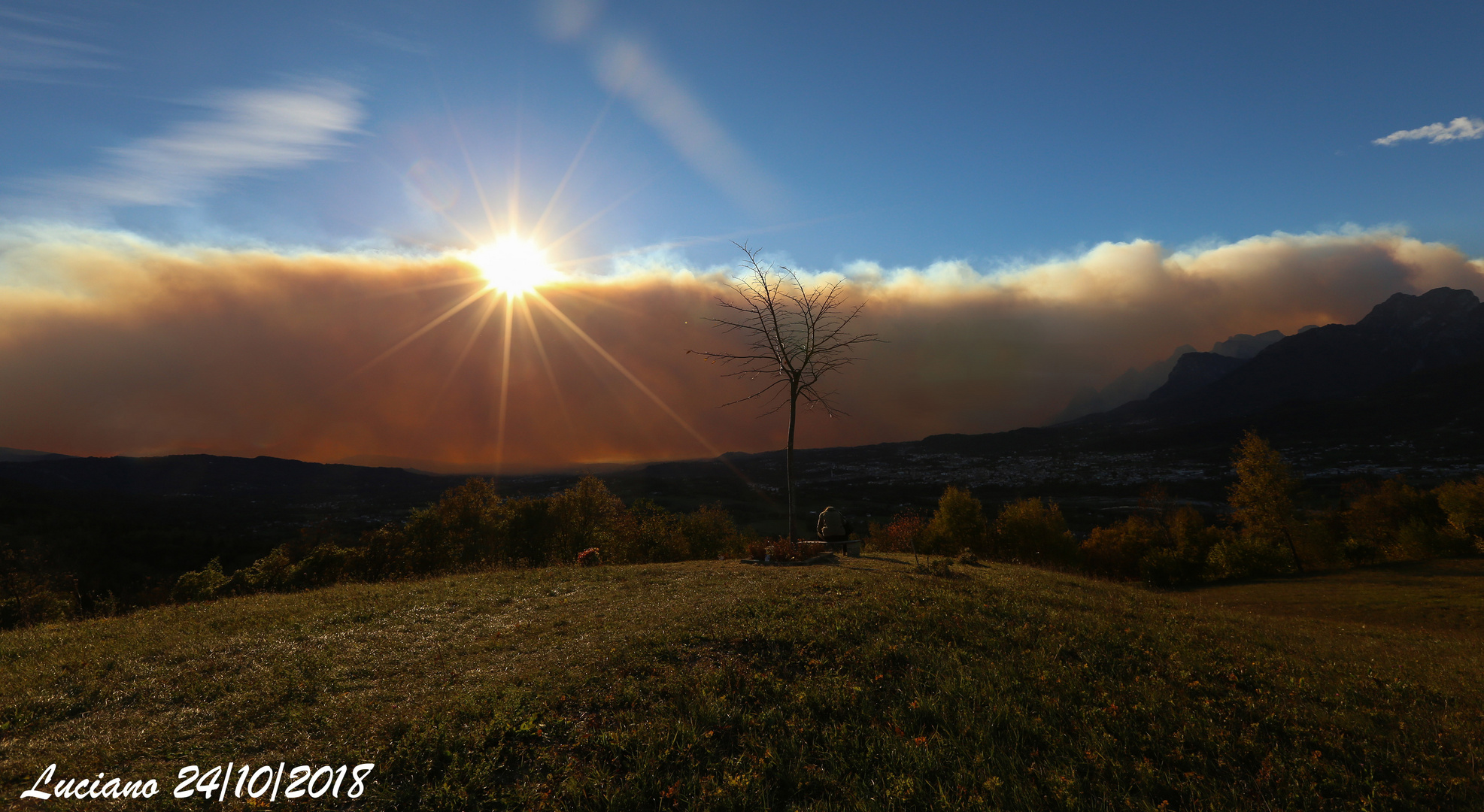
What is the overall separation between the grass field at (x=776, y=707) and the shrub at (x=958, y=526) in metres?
51.2

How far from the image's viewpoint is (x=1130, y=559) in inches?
2564

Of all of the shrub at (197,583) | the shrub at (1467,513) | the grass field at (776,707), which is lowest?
the shrub at (1467,513)

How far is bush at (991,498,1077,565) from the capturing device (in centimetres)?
6606

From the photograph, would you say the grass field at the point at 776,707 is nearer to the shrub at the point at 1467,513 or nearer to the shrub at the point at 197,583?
the shrub at the point at 197,583

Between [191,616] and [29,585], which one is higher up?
[191,616]

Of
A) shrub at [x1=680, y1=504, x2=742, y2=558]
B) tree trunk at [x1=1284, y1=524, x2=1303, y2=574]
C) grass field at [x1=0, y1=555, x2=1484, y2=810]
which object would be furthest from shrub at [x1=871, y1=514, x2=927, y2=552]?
grass field at [x1=0, y1=555, x2=1484, y2=810]

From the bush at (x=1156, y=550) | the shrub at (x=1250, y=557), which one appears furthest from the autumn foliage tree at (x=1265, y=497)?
the bush at (x=1156, y=550)

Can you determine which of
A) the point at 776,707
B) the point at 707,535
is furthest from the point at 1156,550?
the point at 776,707

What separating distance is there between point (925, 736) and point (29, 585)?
203ft

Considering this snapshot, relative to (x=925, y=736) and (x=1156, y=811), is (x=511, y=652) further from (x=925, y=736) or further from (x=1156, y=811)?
(x=1156, y=811)

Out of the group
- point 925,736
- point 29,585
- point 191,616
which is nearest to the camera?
point 925,736

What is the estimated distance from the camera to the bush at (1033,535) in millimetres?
66062

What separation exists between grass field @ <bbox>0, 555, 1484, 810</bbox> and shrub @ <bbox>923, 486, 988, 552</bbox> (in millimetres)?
51208

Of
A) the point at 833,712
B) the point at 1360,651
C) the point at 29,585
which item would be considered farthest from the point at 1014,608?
the point at 29,585
